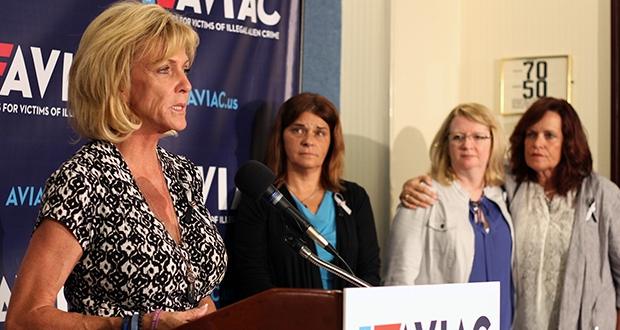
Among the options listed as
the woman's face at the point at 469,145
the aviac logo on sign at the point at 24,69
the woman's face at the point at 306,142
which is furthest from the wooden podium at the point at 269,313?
the woman's face at the point at 469,145

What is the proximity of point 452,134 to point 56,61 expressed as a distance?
6.53ft

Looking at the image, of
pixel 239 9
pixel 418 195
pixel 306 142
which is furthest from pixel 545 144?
pixel 239 9

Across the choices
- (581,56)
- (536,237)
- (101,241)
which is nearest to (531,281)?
(536,237)

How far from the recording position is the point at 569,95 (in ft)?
12.4

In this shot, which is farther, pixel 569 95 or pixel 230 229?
pixel 569 95

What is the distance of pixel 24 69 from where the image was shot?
2.32m

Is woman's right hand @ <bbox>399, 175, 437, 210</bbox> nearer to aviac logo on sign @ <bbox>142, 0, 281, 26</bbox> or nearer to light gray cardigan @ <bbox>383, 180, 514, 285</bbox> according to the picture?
light gray cardigan @ <bbox>383, 180, 514, 285</bbox>

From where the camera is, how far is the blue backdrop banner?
90.2 inches

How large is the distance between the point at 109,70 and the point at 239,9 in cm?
159

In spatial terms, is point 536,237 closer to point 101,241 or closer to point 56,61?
point 101,241

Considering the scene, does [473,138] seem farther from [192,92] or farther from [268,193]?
[268,193]

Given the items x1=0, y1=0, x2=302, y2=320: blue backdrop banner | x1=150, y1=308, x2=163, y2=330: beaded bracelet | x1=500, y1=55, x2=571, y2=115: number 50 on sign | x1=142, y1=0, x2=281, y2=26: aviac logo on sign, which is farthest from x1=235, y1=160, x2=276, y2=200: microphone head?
x1=500, y1=55, x2=571, y2=115: number 50 on sign

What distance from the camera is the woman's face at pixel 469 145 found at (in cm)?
285

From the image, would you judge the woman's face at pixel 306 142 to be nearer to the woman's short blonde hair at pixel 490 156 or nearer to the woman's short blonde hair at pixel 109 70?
the woman's short blonde hair at pixel 490 156
